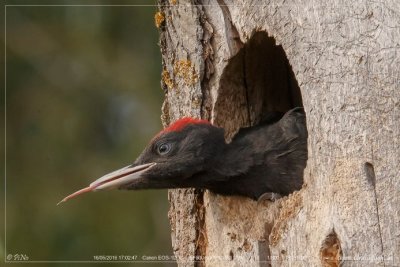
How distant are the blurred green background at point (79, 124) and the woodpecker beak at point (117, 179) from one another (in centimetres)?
362

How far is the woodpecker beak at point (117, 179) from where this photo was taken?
7203mm

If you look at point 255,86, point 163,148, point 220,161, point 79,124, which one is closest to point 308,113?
point 220,161

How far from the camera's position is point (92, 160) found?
38.3 feet

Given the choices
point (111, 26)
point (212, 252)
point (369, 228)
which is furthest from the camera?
point (111, 26)

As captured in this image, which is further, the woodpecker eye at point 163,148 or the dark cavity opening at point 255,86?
the dark cavity opening at point 255,86

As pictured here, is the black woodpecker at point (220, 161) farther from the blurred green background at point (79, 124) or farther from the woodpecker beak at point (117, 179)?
the blurred green background at point (79, 124)

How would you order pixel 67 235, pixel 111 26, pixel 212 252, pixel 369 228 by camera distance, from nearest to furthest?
pixel 369 228, pixel 212 252, pixel 67 235, pixel 111 26

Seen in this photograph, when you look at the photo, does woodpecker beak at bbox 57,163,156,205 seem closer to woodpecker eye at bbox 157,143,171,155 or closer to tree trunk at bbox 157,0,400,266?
woodpecker eye at bbox 157,143,171,155

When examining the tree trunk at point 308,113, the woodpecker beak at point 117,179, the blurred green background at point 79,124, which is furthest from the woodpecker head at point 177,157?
the blurred green background at point 79,124

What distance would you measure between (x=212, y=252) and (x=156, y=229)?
157 inches

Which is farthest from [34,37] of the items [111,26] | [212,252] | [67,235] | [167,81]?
[212,252]

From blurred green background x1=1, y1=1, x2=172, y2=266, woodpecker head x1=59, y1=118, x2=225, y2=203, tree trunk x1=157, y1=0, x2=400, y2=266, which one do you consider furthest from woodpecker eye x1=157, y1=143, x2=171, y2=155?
blurred green background x1=1, y1=1, x2=172, y2=266

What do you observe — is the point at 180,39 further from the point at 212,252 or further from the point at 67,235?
the point at 67,235

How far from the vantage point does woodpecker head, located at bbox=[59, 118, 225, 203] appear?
7410 millimetres
